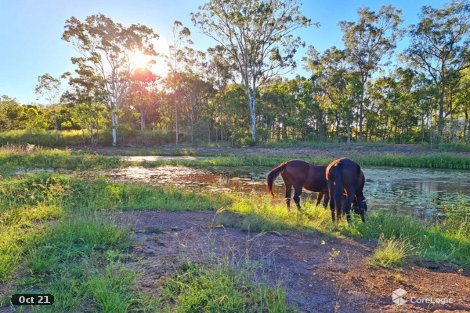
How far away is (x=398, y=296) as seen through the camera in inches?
140

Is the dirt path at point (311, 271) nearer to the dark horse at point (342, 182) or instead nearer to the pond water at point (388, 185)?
the dark horse at point (342, 182)

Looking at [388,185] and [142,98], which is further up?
[142,98]

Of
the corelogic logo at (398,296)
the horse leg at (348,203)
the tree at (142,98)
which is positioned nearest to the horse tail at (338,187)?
the horse leg at (348,203)

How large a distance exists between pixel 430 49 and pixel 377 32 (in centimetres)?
648

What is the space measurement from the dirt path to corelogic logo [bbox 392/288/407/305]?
60 millimetres

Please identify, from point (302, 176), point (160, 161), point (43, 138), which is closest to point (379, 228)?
point (302, 176)

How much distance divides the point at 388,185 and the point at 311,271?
1321 cm

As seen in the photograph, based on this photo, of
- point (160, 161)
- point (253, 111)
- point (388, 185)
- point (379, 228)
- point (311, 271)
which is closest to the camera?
point (311, 271)

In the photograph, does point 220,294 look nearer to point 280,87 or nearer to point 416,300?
point 416,300

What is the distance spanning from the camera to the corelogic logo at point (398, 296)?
3.42m

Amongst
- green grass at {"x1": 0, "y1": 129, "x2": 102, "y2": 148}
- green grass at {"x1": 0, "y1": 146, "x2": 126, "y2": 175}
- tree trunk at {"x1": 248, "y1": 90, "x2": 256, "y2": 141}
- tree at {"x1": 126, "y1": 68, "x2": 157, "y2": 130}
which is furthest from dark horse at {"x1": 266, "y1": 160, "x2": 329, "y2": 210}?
tree at {"x1": 126, "y1": 68, "x2": 157, "y2": 130}

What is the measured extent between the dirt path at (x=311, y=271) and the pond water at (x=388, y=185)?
5.18 metres

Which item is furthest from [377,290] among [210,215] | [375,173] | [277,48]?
[277,48]

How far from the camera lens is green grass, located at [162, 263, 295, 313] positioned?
302 cm
